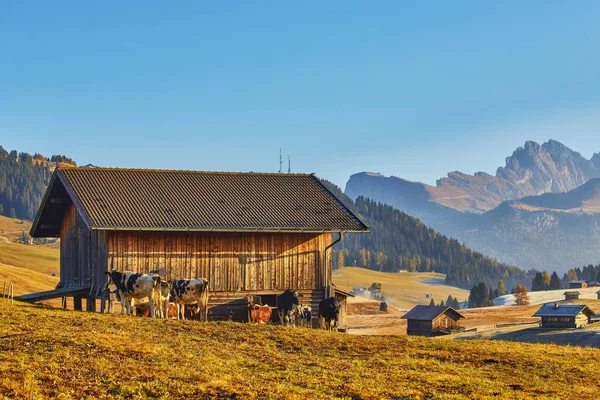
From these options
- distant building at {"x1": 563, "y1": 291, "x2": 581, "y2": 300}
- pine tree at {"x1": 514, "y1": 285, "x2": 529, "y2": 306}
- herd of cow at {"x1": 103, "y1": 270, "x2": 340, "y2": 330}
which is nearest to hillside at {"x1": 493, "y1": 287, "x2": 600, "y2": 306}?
pine tree at {"x1": 514, "y1": 285, "x2": 529, "y2": 306}

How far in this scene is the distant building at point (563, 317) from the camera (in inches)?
3757

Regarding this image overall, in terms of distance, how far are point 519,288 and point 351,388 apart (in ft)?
588

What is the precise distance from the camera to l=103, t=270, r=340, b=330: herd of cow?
3334 centimetres

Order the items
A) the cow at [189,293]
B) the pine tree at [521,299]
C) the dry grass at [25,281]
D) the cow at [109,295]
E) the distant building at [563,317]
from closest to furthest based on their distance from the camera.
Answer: the cow at [109,295] → the cow at [189,293] → the dry grass at [25,281] → the distant building at [563,317] → the pine tree at [521,299]

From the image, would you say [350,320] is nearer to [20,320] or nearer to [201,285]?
[201,285]

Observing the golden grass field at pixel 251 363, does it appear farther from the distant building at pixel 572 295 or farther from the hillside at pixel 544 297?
the hillside at pixel 544 297

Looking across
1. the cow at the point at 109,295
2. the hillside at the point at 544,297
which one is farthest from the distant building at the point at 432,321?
the hillside at the point at 544,297

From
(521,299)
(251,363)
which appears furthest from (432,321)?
(521,299)

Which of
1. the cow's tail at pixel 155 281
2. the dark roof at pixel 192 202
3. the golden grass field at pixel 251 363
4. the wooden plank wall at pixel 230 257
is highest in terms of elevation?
the dark roof at pixel 192 202

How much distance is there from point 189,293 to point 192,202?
658 cm

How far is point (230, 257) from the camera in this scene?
3934 cm

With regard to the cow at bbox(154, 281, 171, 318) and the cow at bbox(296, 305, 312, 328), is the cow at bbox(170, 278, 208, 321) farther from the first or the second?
the cow at bbox(296, 305, 312, 328)

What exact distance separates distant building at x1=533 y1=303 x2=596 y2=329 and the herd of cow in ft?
211

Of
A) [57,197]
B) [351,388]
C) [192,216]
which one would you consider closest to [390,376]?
[351,388]
